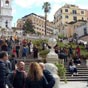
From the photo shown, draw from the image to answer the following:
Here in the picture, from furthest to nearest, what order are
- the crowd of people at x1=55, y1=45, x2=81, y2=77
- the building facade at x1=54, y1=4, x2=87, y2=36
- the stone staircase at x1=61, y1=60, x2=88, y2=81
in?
the building facade at x1=54, y1=4, x2=87, y2=36, the crowd of people at x1=55, y1=45, x2=81, y2=77, the stone staircase at x1=61, y1=60, x2=88, y2=81

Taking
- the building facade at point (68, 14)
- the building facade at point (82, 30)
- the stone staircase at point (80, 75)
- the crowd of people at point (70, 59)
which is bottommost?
the stone staircase at point (80, 75)

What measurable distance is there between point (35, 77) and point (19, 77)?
86cm

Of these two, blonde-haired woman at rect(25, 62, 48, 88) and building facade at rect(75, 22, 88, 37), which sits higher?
building facade at rect(75, 22, 88, 37)

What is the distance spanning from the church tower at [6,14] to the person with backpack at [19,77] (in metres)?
89.3

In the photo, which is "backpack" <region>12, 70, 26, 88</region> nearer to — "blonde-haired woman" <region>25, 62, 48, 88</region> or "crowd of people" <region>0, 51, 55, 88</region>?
"crowd of people" <region>0, 51, 55, 88</region>

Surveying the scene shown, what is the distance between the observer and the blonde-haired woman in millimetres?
9148

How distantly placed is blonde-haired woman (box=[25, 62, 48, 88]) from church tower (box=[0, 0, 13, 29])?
90122 millimetres

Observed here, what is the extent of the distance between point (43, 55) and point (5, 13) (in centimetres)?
7198

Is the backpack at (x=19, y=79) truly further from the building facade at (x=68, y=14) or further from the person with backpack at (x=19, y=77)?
the building facade at (x=68, y=14)

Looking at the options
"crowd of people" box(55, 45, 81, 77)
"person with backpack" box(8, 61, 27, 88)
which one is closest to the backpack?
"person with backpack" box(8, 61, 27, 88)

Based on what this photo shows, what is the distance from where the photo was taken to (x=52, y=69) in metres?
12.3

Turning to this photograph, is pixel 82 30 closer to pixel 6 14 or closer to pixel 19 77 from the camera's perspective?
pixel 6 14

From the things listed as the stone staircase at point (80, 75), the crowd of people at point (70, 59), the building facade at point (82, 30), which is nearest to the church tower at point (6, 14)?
the building facade at point (82, 30)

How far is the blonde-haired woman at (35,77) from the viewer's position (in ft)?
30.0
